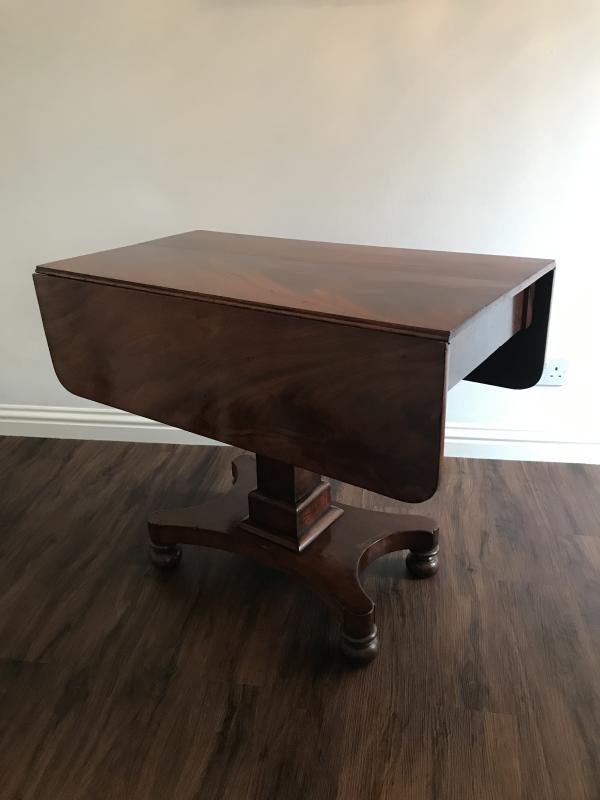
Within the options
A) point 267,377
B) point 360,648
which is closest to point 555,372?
point 360,648

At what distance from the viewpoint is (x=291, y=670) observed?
1287 mm

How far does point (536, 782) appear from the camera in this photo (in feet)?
3.51

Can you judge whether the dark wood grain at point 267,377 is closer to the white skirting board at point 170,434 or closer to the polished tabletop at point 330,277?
the polished tabletop at point 330,277

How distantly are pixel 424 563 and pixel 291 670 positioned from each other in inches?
15.9

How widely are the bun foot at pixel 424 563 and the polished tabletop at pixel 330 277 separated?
0.66 metres

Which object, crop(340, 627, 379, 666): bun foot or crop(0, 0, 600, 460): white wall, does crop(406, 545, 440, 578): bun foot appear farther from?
crop(0, 0, 600, 460): white wall

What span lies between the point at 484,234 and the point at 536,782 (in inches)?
50.2

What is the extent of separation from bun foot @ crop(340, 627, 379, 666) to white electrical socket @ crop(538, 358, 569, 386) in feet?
3.16

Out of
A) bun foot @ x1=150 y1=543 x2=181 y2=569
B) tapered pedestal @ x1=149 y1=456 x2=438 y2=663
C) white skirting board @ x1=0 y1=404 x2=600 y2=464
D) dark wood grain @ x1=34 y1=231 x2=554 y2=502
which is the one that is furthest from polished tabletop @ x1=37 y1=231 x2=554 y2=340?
white skirting board @ x1=0 y1=404 x2=600 y2=464

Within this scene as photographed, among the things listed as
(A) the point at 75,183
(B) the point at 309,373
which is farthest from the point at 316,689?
(A) the point at 75,183

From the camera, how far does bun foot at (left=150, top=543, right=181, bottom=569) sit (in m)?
1.55

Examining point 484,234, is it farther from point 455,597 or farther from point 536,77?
point 455,597

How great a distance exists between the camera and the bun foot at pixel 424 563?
151 centimetres

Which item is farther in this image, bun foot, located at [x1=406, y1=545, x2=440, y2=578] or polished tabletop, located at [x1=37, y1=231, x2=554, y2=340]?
bun foot, located at [x1=406, y1=545, x2=440, y2=578]
